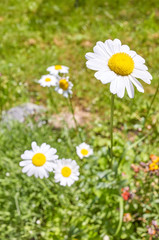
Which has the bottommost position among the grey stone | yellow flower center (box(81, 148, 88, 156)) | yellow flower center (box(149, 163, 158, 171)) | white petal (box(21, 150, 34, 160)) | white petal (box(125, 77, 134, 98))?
yellow flower center (box(149, 163, 158, 171))

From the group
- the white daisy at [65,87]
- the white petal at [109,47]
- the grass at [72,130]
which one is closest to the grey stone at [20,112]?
the grass at [72,130]

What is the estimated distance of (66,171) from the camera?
174 centimetres

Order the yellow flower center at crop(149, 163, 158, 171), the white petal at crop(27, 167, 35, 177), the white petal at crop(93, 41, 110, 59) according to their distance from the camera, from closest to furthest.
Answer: the white petal at crop(93, 41, 110, 59)
the white petal at crop(27, 167, 35, 177)
the yellow flower center at crop(149, 163, 158, 171)

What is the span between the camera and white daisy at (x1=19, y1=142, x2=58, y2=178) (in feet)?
4.83

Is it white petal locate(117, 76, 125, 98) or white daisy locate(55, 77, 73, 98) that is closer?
white petal locate(117, 76, 125, 98)

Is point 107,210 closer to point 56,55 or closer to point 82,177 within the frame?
point 82,177

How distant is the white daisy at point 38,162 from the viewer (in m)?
1.47

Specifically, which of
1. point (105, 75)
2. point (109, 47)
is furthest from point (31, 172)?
point (109, 47)

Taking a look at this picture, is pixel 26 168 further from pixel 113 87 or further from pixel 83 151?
pixel 113 87

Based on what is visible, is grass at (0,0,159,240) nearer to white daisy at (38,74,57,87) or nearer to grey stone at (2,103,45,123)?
grey stone at (2,103,45,123)

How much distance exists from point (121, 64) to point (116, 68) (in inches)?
1.3

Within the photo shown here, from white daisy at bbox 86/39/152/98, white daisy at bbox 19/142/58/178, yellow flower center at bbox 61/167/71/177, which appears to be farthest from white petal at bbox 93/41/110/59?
yellow flower center at bbox 61/167/71/177

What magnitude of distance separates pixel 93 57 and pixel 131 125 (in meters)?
1.93

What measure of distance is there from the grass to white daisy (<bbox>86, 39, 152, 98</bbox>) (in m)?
0.21
